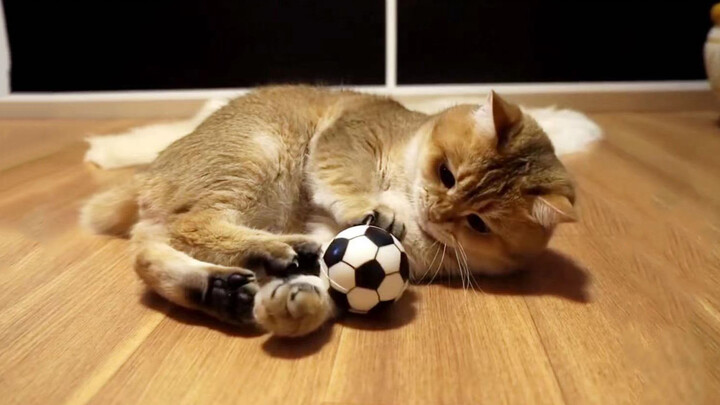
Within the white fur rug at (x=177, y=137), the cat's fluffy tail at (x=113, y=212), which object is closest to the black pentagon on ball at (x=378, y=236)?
the cat's fluffy tail at (x=113, y=212)

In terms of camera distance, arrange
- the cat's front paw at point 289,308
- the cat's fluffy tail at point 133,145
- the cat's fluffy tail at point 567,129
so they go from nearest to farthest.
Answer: the cat's front paw at point 289,308 → the cat's fluffy tail at point 133,145 → the cat's fluffy tail at point 567,129

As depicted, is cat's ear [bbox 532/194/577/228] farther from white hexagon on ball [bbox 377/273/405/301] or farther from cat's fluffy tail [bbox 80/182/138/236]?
cat's fluffy tail [bbox 80/182/138/236]

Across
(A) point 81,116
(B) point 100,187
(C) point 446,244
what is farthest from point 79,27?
(C) point 446,244

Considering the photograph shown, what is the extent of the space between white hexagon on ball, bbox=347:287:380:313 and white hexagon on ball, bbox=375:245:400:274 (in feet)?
0.19

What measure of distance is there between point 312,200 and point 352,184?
0.16 metres

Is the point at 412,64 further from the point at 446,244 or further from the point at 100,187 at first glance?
the point at 446,244

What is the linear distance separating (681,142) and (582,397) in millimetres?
2456

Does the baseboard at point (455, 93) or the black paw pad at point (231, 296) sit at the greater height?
the black paw pad at point (231, 296)

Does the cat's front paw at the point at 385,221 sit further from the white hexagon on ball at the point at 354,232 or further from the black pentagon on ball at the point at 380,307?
the black pentagon on ball at the point at 380,307

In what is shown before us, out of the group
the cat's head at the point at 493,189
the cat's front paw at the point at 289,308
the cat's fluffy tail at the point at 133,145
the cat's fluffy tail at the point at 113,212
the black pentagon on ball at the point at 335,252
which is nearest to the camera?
the cat's front paw at the point at 289,308

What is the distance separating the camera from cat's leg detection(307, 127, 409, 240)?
1489mm

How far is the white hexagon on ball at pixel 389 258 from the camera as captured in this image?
1.27 meters

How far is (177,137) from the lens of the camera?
9.58 ft

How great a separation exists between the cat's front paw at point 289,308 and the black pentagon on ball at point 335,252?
0.27ft
